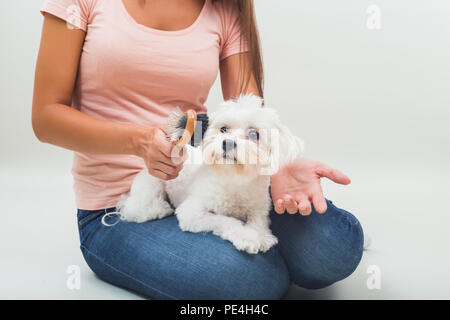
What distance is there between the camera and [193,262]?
4.33 ft

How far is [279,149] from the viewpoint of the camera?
133 cm

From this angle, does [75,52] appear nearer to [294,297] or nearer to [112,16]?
[112,16]

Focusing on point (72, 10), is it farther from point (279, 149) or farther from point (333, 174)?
point (333, 174)

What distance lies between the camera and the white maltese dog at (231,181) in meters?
1.28

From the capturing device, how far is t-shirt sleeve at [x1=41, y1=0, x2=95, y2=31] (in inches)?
53.5

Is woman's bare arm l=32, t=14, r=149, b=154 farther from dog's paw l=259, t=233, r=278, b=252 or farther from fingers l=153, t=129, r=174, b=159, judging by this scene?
dog's paw l=259, t=233, r=278, b=252

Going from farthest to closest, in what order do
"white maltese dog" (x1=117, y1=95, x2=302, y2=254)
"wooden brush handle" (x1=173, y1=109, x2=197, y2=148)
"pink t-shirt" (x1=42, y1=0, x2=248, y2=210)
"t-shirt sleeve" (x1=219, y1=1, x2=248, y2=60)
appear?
"t-shirt sleeve" (x1=219, y1=1, x2=248, y2=60), "pink t-shirt" (x1=42, y1=0, x2=248, y2=210), "white maltese dog" (x1=117, y1=95, x2=302, y2=254), "wooden brush handle" (x1=173, y1=109, x2=197, y2=148)

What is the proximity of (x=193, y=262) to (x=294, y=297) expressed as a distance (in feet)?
1.34

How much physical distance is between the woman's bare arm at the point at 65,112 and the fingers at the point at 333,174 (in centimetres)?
42

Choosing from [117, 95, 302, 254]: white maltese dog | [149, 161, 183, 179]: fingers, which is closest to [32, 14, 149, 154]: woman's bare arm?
[149, 161, 183, 179]: fingers

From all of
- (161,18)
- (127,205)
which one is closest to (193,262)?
(127,205)

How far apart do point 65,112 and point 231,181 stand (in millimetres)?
548

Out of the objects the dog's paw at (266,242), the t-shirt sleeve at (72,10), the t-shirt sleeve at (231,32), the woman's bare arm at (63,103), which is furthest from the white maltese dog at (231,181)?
the t-shirt sleeve at (72,10)

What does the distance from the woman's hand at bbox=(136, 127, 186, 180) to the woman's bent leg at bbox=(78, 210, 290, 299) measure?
24cm
